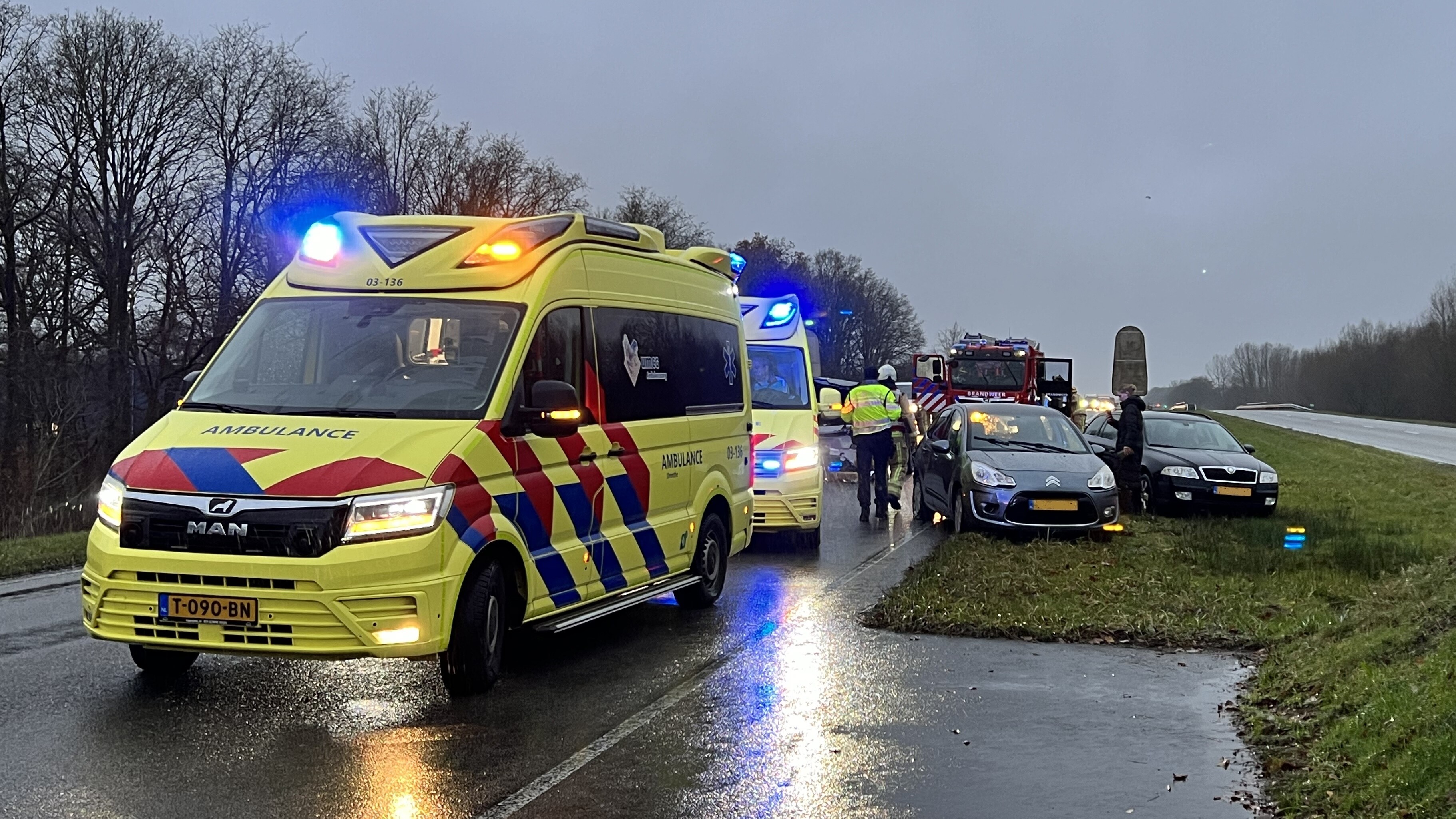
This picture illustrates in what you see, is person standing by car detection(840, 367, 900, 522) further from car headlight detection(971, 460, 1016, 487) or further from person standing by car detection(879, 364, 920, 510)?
car headlight detection(971, 460, 1016, 487)

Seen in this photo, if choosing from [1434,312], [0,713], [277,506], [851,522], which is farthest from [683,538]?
[1434,312]

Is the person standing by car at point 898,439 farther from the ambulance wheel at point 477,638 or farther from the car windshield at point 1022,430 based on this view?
the ambulance wheel at point 477,638

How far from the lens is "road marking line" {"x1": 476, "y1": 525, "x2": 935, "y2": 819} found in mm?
5184

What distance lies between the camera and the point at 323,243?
799cm

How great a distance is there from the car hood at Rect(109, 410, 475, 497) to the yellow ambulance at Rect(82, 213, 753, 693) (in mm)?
13

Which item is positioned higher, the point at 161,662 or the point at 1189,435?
the point at 1189,435

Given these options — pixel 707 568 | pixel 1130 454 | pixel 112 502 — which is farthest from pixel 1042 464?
pixel 112 502

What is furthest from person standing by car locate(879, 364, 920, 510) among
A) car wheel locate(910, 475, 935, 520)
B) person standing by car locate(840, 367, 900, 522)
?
car wheel locate(910, 475, 935, 520)

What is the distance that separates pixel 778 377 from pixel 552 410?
8200 millimetres

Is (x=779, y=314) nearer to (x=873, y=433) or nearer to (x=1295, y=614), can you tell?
(x=873, y=433)

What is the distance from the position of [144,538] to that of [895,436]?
995 inches

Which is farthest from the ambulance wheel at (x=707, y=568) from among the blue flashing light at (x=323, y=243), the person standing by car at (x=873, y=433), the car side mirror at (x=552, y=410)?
the person standing by car at (x=873, y=433)

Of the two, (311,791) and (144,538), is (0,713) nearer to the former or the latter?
(144,538)

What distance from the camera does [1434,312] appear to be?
8519 centimetres
